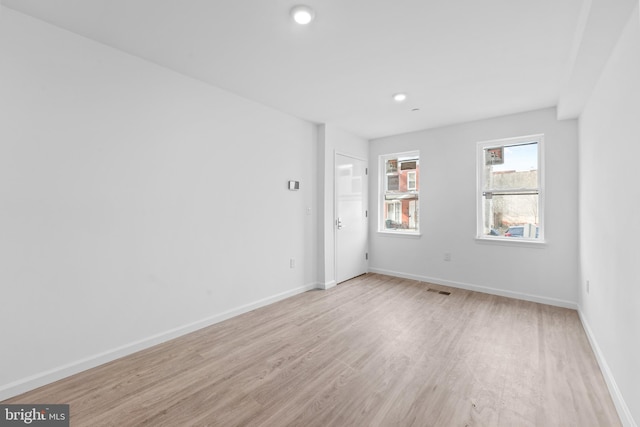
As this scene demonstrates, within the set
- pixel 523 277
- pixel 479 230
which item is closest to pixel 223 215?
pixel 479 230

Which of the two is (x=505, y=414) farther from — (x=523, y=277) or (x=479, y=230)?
(x=479, y=230)

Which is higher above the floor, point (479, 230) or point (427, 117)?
point (427, 117)

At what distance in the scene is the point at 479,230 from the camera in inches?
168

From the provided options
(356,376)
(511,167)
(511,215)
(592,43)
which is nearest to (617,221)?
(592,43)

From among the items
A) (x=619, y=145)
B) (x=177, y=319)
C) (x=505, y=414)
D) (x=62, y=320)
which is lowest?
(x=505, y=414)

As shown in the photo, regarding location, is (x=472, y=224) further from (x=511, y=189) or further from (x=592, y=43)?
(x=592, y=43)

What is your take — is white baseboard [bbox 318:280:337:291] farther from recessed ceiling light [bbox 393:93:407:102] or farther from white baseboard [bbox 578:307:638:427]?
white baseboard [bbox 578:307:638:427]

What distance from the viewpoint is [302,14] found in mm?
1918

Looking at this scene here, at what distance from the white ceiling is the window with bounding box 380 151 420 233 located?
1.66 meters

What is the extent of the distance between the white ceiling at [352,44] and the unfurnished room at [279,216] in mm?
20

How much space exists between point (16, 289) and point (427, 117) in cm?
455

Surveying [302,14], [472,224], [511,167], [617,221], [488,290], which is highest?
[302,14]

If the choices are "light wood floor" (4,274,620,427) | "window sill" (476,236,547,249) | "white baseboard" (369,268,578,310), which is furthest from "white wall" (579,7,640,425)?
"window sill" (476,236,547,249)

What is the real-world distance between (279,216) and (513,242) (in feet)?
10.5
